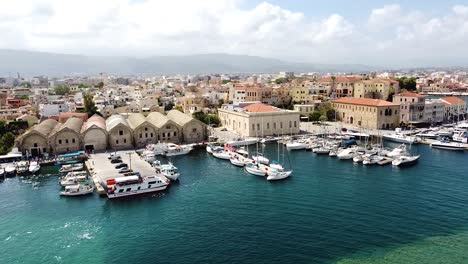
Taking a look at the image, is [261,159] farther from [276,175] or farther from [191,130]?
[191,130]

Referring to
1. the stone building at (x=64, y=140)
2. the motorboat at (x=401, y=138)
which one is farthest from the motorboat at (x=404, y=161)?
the stone building at (x=64, y=140)

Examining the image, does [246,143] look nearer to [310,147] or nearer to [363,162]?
[310,147]

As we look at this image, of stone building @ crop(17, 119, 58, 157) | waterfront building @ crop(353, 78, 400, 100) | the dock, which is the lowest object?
the dock

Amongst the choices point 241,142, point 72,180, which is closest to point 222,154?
point 241,142

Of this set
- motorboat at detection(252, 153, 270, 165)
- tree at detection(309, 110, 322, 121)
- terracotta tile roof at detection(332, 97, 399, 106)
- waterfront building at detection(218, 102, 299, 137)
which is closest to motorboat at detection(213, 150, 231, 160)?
motorboat at detection(252, 153, 270, 165)

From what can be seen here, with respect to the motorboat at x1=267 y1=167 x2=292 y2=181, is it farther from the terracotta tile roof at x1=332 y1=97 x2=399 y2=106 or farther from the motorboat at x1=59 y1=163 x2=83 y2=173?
the terracotta tile roof at x1=332 y1=97 x2=399 y2=106

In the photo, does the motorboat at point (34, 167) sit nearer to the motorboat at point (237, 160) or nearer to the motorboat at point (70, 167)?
A: the motorboat at point (70, 167)
